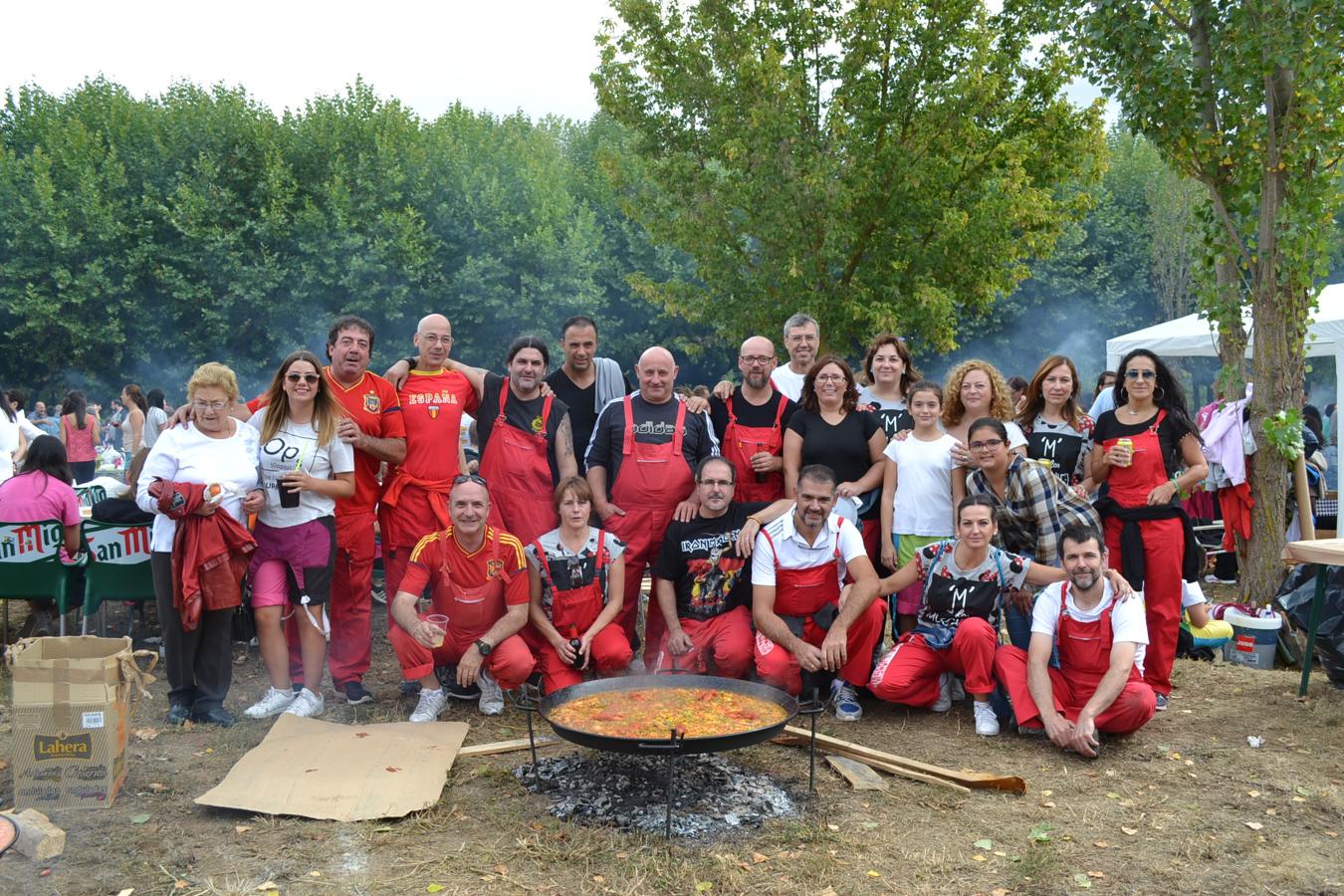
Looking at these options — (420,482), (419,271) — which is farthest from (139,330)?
(420,482)

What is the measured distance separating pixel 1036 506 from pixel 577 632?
2420mm

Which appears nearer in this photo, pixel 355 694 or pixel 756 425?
pixel 355 694

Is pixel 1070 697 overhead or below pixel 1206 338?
below

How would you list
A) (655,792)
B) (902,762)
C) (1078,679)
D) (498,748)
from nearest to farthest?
1. (655,792)
2. (902,762)
3. (498,748)
4. (1078,679)

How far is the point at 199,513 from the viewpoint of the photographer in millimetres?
4742

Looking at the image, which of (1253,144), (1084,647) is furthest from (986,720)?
(1253,144)

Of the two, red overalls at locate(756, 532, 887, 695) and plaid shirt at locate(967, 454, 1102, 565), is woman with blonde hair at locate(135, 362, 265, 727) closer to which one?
red overalls at locate(756, 532, 887, 695)

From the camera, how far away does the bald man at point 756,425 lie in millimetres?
5551

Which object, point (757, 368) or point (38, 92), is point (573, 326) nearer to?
point (757, 368)

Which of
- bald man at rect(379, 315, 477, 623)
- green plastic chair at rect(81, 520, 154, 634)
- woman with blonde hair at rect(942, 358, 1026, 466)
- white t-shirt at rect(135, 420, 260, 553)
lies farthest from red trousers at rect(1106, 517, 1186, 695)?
green plastic chair at rect(81, 520, 154, 634)

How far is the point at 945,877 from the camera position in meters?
3.52

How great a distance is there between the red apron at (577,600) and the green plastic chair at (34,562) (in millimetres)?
2935

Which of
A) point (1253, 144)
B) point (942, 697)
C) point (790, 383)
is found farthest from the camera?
point (1253, 144)

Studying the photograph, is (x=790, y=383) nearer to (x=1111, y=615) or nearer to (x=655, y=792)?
(x=1111, y=615)
